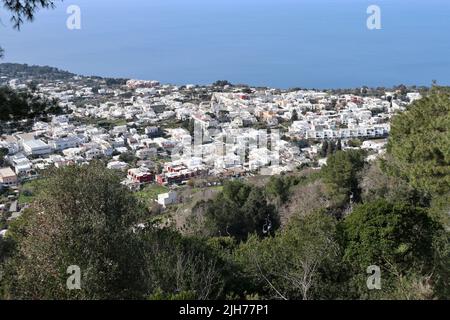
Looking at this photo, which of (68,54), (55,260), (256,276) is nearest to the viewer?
(55,260)

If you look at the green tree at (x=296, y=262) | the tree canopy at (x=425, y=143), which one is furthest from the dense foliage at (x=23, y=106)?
the tree canopy at (x=425, y=143)

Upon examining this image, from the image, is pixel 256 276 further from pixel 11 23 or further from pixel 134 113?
pixel 134 113

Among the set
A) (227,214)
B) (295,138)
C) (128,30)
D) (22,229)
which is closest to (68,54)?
(128,30)

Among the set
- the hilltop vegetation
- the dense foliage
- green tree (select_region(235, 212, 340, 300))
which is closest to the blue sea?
the hilltop vegetation

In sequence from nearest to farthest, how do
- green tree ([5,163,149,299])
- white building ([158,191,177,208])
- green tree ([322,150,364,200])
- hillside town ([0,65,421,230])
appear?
green tree ([5,163,149,299]) → green tree ([322,150,364,200]) → white building ([158,191,177,208]) → hillside town ([0,65,421,230])

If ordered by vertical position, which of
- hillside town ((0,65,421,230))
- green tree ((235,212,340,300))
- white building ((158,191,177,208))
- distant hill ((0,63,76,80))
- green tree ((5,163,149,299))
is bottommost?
white building ((158,191,177,208))

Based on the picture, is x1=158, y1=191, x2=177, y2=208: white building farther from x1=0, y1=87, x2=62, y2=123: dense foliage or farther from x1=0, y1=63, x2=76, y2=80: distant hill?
x1=0, y1=63, x2=76, y2=80: distant hill
